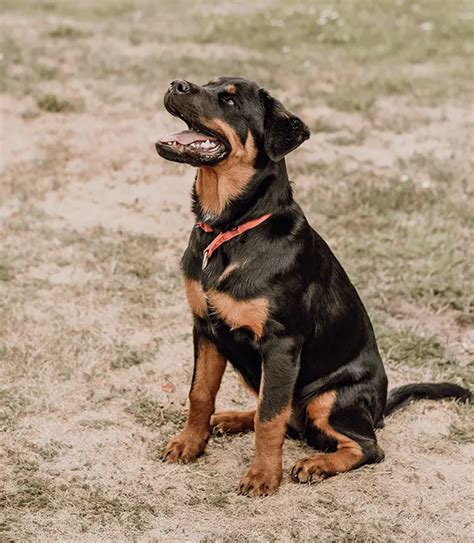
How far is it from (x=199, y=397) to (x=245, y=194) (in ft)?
3.29

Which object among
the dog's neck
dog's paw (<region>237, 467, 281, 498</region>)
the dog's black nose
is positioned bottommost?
dog's paw (<region>237, 467, 281, 498</region>)

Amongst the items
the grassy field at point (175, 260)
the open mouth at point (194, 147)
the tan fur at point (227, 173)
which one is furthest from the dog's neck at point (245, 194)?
the grassy field at point (175, 260)

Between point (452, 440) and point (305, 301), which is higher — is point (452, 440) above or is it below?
below

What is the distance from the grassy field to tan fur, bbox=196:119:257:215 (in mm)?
1262

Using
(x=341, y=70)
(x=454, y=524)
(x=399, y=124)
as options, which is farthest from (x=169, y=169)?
(x=454, y=524)

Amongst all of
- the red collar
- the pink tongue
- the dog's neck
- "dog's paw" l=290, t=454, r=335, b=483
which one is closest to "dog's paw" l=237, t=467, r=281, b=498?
"dog's paw" l=290, t=454, r=335, b=483

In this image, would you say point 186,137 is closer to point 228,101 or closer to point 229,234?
point 228,101

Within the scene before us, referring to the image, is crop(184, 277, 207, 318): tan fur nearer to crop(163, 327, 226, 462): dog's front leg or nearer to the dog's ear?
crop(163, 327, 226, 462): dog's front leg

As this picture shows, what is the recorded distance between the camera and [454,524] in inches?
145

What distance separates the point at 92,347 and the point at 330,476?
186cm

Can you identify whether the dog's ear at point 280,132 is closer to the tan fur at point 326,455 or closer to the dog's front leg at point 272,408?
the dog's front leg at point 272,408

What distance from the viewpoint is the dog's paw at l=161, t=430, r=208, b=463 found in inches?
159

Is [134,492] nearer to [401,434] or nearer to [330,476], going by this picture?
[330,476]

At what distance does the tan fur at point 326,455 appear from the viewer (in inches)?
152
